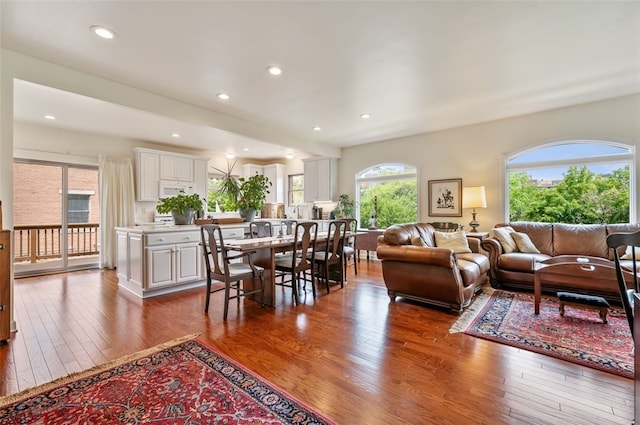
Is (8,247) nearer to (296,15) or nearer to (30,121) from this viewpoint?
(296,15)

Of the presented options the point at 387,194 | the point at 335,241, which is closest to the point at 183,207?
the point at 335,241

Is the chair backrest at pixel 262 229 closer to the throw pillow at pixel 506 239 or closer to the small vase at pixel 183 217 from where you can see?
the small vase at pixel 183 217

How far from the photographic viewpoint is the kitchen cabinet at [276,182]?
27.3 feet

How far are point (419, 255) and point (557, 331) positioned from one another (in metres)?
1.37

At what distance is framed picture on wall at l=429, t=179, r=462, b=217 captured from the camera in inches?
221

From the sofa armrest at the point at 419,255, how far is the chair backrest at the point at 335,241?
0.67m

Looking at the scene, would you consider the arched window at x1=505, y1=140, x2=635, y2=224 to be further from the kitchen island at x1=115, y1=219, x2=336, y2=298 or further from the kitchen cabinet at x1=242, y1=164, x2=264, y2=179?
the kitchen cabinet at x1=242, y1=164, x2=264, y2=179

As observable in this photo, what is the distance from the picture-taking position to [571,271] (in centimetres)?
329

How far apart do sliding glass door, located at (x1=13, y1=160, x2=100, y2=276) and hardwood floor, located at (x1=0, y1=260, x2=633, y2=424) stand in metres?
2.34

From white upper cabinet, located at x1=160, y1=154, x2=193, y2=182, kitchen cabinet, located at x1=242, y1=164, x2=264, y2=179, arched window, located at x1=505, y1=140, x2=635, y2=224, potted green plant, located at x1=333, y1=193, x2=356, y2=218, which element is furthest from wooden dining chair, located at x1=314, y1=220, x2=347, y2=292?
kitchen cabinet, located at x1=242, y1=164, x2=264, y2=179

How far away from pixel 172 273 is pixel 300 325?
2.16 meters

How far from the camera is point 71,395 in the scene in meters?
1.82

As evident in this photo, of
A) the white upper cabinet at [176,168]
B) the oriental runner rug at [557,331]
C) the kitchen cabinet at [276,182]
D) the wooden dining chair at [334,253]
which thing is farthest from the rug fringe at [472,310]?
the white upper cabinet at [176,168]

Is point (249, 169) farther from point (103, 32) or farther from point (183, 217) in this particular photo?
point (103, 32)
